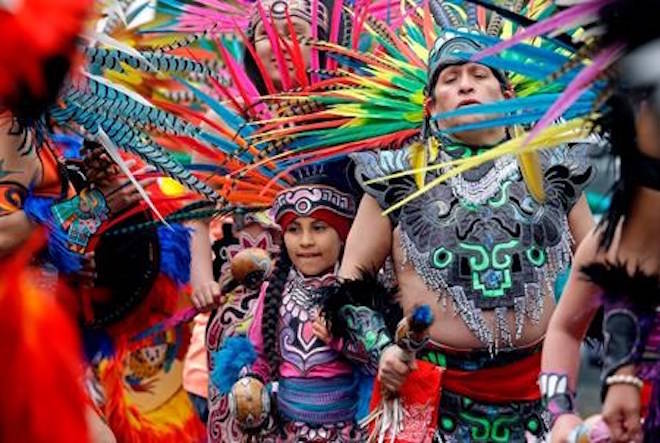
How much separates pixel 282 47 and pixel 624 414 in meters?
3.27

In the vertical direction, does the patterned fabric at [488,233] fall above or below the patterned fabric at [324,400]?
above

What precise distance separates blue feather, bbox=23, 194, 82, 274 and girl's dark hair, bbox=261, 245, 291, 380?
82cm

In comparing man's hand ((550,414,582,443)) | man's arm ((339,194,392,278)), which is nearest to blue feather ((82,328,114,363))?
man's arm ((339,194,392,278))

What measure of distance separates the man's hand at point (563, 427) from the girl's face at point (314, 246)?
7.16ft

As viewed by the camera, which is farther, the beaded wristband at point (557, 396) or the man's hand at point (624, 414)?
the beaded wristband at point (557, 396)

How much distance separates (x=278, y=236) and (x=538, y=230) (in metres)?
1.87

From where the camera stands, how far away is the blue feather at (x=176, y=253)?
7.69 metres

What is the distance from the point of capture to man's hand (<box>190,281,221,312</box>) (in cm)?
744

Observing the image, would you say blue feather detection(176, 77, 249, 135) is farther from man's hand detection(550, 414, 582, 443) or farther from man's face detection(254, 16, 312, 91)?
man's hand detection(550, 414, 582, 443)

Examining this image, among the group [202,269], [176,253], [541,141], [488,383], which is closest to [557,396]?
[541,141]

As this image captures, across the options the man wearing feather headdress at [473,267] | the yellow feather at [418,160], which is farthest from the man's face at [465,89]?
the yellow feather at [418,160]

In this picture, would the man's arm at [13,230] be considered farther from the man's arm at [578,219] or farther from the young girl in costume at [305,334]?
the man's arm at [578,219]

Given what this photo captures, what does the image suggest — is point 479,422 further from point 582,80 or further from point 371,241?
point 582,80

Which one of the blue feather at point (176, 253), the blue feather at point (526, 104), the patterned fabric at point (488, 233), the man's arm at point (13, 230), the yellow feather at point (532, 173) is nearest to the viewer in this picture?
the blue feather at point (526, 104)
